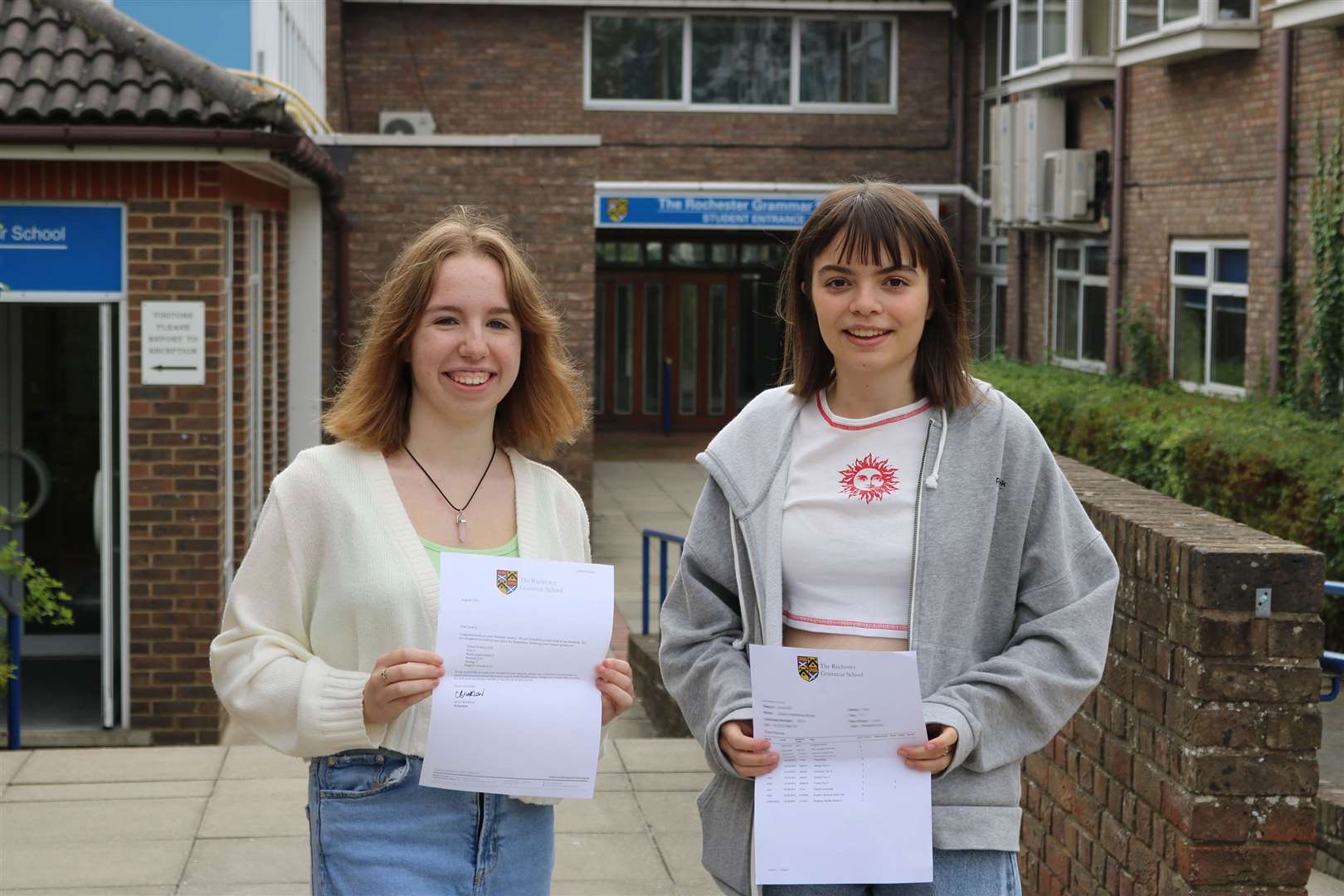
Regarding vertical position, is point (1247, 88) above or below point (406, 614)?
above

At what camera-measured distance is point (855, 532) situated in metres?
2.76

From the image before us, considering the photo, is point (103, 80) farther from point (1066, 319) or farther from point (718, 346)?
point (718, 346)

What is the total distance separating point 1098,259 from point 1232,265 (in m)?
4.24

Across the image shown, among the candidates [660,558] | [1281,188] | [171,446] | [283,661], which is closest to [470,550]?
[283,661]

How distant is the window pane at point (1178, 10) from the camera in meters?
16.7

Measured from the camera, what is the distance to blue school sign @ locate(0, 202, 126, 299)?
28.3 feet

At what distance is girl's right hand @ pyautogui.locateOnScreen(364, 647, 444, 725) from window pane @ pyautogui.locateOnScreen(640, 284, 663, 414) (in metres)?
25.9

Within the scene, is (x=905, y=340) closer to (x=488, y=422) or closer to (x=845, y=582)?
(x=845, y=582)

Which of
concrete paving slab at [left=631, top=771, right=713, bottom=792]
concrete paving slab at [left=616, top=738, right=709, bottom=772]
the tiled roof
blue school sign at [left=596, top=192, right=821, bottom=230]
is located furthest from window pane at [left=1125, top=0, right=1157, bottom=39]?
concrete paving slab at [left=631, top=771, right=713, bottom=792]

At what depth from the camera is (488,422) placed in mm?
3051

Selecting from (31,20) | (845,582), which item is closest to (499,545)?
(845,582)

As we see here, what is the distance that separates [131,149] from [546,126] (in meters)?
17.1

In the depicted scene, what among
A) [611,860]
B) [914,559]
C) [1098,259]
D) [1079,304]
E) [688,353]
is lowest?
[611,860]

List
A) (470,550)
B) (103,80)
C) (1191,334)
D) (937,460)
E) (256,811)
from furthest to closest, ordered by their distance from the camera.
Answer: (1191,334) → (103,80) → (256,811) → (470,550) → (937,460)
